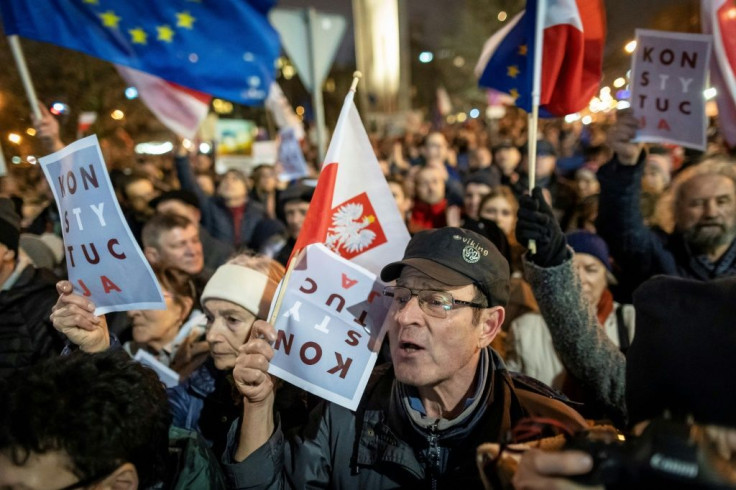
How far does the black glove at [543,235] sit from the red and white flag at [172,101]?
3397mm

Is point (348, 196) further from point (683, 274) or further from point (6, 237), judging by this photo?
point (683, 274)

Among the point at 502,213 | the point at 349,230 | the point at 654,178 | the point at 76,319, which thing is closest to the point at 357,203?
the point at 349,230

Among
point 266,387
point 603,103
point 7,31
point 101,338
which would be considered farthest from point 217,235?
point 603,103

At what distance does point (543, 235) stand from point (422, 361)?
2.89 feet

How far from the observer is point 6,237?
3391mm

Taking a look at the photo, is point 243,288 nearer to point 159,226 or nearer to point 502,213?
point 159,226

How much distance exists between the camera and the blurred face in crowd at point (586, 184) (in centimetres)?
727

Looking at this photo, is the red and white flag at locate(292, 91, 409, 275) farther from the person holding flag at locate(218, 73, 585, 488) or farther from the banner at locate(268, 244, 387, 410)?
the person holding flag at locate(218, 73, 585, 488)

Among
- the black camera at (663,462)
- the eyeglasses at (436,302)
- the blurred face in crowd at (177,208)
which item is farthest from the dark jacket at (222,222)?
the black camera at (663,462)

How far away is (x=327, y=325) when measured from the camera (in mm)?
2549

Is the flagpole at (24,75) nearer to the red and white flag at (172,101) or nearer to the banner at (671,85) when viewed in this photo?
the red and white flag at (172,101)

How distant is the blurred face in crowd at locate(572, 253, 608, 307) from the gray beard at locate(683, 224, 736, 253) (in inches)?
25.1

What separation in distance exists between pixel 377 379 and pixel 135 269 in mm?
1117

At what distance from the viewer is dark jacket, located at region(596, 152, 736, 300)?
361cm
